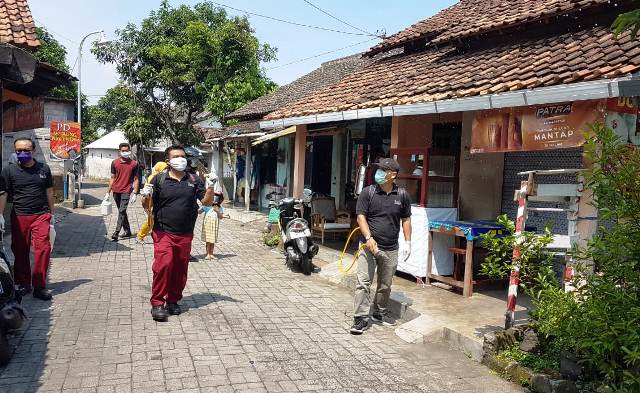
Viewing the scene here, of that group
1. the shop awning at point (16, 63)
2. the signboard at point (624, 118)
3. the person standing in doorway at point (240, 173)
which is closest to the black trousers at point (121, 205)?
the shop awning at point (16, 63)

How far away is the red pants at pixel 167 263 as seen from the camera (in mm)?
5688

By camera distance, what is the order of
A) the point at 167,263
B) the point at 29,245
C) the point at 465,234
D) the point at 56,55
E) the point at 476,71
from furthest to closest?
1. the point at 56,55
2. the point at 476,71
3. the point at 465,234
4. the point at 29,245
5. the point at 167,263

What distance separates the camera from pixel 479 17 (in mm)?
9047

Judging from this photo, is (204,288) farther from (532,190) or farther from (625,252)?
(625,252)

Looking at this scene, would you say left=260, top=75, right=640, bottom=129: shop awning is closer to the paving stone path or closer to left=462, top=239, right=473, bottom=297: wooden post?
left=462, top=239, right=473, bottom=297: wooden post

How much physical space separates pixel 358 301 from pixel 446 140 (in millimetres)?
4254

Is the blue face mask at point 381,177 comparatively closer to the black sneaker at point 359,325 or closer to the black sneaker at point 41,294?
the black sneaker at point 359,325

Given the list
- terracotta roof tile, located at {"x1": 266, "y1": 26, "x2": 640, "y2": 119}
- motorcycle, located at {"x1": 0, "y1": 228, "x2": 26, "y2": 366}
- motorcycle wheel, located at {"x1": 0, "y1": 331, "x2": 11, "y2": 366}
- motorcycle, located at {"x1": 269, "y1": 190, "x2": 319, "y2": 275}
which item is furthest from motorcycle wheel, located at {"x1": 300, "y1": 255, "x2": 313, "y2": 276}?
motorcycle wheel, located at {"x1": 0, "y1": 331, "x2": 11, "y2": 366}

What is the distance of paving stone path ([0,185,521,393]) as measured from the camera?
419 cm

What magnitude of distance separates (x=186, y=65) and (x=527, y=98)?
708 inches

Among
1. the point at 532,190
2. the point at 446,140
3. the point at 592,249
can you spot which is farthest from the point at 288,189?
the point at 592,249

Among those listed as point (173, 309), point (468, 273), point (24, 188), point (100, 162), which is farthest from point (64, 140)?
point (100, 162)

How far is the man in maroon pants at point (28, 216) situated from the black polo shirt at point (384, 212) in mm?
3826

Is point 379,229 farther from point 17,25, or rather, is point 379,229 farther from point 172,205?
point 17,25
